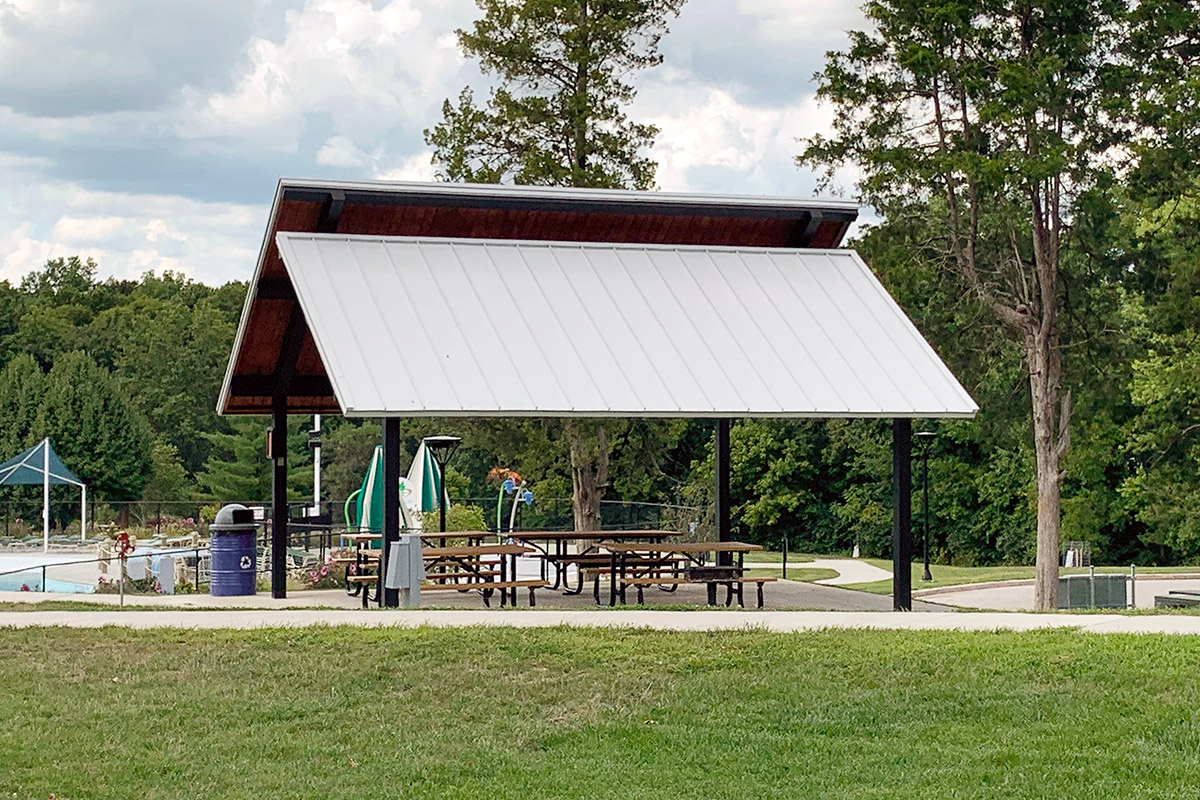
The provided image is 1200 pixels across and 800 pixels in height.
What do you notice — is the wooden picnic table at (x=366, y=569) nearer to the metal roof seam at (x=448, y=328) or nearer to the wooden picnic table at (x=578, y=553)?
the wooden picnic table at (x=578, y=553)

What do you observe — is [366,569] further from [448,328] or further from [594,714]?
[594,714]

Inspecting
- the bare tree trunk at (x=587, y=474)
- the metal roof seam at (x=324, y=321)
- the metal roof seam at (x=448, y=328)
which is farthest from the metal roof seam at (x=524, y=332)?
the bare tree trunk at (x=587, y=474)

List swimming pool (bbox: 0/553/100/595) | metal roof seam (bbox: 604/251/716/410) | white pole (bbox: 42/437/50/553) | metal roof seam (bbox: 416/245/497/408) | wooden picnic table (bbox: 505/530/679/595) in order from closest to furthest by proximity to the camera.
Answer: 1. metal roof seam (bbox: 416/245/497/408)
2. metal roof seam (bbox: 604/251/716/410)
3. wooden picnic table (bbox: 505/530/679/595)
4. swimming pool (bbox: 0/553/100/595)
5. white pole (bbox: 42/437/50/553)

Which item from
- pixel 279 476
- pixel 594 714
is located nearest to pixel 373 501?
pixel 279 476

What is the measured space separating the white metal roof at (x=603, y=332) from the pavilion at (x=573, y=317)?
3 cm

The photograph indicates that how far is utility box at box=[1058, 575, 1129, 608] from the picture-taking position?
23688 mm

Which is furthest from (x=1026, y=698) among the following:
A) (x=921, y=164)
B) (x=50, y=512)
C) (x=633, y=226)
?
(x=50, y=512)

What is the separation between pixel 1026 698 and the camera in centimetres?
927

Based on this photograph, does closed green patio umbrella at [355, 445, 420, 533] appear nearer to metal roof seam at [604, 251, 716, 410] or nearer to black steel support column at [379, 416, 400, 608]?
metal roof seam at [604, 251, 716, 410]

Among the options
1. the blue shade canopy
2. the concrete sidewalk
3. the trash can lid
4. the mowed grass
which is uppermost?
the blue shade canopy

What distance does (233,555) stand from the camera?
18.2 m

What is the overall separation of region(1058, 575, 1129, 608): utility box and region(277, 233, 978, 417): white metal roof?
334 inches

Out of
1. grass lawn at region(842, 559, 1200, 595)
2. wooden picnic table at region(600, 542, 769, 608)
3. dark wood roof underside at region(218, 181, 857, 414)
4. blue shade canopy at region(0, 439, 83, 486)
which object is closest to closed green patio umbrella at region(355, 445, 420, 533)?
dark wood roof underside at region(218, 181, 857, 414)

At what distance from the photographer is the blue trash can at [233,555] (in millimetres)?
18141
